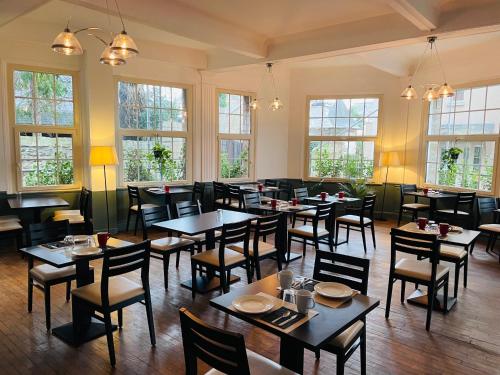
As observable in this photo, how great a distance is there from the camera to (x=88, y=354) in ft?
9.16

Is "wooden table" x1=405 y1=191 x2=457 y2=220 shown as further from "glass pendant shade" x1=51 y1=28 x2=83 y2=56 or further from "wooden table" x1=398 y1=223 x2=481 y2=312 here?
"glass pendant shade" x1=51 y1=28 x2=83 y2=56

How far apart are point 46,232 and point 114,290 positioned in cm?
105

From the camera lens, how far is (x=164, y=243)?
4.05 meters

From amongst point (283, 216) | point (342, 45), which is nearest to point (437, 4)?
point (342, 45)

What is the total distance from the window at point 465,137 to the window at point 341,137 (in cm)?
118

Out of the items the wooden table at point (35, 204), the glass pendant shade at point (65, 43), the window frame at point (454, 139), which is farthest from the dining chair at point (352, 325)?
the window frame at point (454, 139)

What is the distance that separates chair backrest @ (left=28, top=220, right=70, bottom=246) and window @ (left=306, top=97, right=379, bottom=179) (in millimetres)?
6060

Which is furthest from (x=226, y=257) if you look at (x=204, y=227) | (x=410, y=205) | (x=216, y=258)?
(x=410, y=205)

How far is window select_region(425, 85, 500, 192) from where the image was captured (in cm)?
652

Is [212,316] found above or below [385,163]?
below

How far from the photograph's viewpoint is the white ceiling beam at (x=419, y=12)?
3732 millimetres

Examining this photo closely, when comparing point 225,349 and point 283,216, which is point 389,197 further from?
point 225,349

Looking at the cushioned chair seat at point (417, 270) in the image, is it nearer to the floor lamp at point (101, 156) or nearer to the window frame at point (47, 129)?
the floor lamp at point (101, 156)

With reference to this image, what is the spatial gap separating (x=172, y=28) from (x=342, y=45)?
2.32m
